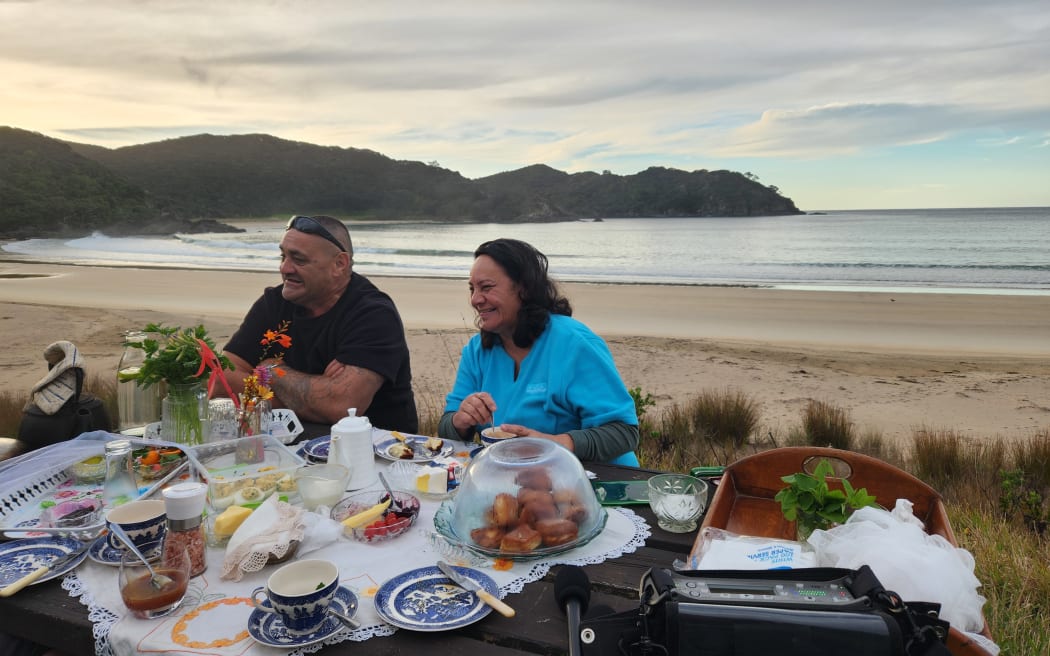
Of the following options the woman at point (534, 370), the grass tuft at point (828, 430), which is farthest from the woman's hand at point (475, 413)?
the grass tuft at point (828, 430)

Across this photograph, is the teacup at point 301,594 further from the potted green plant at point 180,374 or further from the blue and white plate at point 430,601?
the potted green plant at point 180,374

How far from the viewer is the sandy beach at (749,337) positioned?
7707mm

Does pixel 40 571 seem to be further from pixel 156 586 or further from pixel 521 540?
pixel 521 540

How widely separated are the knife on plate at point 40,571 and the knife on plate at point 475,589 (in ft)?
3.41

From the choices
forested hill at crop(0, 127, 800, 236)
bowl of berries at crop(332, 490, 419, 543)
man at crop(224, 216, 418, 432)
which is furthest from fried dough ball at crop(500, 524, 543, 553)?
forested hill at crop(0, 127, 800, 236)

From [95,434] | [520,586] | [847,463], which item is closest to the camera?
[520,586]

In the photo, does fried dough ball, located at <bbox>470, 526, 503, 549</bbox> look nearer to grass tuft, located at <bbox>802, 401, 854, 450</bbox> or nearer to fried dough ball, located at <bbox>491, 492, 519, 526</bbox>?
fried dough ball, located at <bbox>491, 492, 519, 526</bbox>

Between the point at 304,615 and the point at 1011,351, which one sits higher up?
the point at 304,615

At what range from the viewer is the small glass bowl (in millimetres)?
2375

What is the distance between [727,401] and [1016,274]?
24819 mm

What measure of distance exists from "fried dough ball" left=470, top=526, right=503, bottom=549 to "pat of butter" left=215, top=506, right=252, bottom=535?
0.66m

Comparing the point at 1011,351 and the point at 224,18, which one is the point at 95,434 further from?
the point at 1011,351

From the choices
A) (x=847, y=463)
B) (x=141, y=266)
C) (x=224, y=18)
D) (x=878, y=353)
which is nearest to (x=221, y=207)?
(x=141, y=266)

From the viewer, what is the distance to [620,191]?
9744 centimetres
